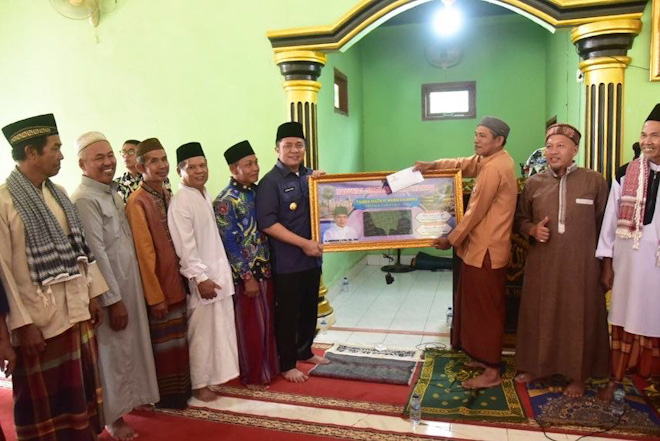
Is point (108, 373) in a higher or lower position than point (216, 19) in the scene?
lower

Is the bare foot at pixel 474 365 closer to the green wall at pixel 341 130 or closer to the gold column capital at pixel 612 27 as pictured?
the green wall at pixel 341 130

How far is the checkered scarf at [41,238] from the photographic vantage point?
2.17m

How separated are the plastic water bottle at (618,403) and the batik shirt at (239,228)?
7.37 feet

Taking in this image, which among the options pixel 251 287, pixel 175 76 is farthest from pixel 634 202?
pixel 175 76

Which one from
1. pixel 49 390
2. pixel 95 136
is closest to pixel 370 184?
pixel 95 136

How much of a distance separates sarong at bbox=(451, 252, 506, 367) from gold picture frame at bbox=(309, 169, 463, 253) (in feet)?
1.23

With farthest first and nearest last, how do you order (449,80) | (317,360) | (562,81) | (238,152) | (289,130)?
1. (449,80)
2. (562,81)
3. (317,360)
4. (289,130)
5. (238,152)

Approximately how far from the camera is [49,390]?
228 cm

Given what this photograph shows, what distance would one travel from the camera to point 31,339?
7.07 feet

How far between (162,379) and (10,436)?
83 cm

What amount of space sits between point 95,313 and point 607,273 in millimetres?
2804

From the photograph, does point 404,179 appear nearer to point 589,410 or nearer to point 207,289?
point 207,289

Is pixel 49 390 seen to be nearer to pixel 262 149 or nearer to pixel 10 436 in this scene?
pixel 10 436

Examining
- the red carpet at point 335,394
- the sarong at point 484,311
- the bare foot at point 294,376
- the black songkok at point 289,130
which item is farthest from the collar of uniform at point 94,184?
the sarong at point 484,311
